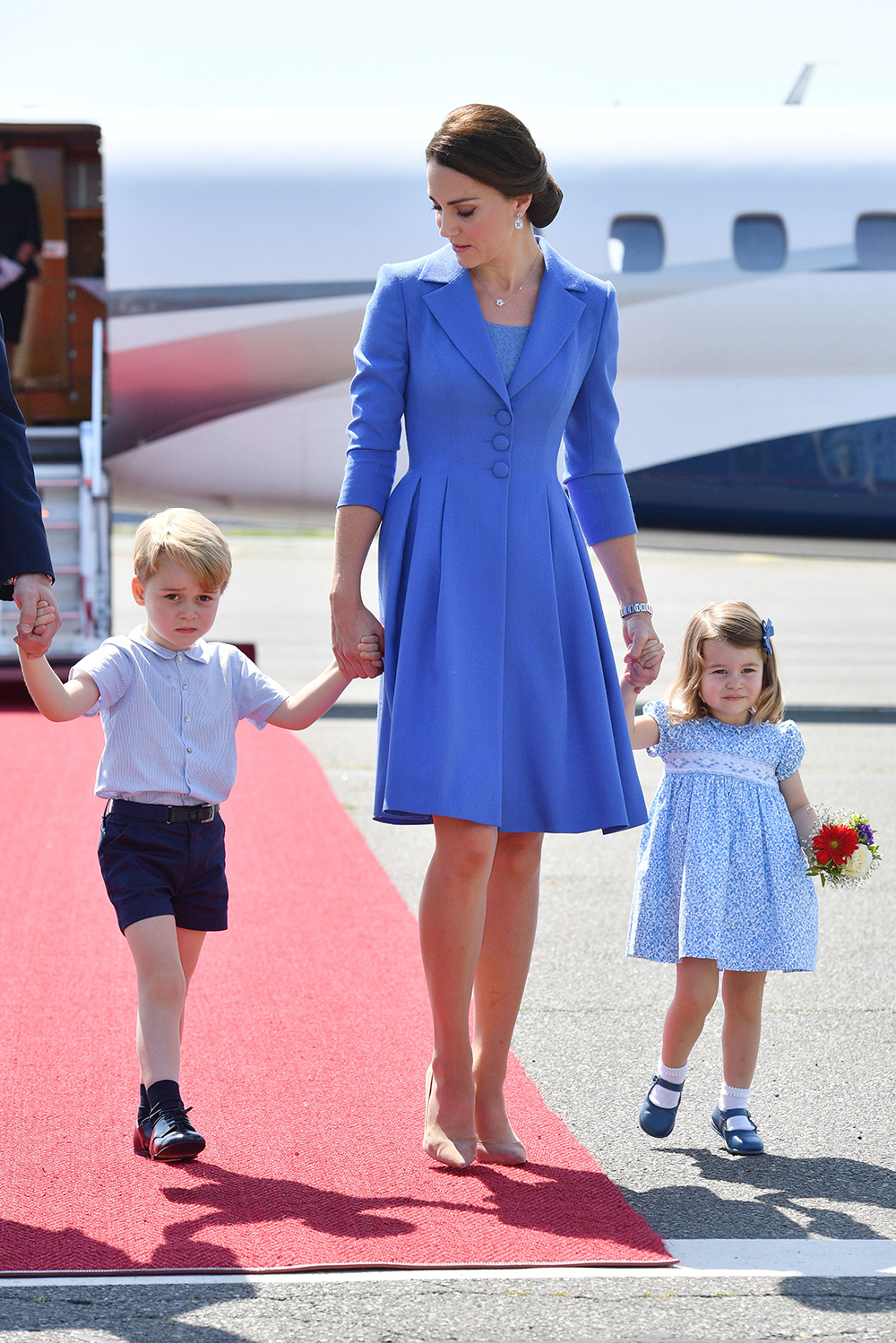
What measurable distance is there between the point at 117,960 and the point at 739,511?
684 centimetres

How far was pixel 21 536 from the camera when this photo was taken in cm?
260

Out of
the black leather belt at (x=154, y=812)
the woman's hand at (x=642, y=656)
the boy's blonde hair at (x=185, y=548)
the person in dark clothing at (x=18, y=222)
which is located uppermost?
the person in dark clothing at (x=18, y=222)

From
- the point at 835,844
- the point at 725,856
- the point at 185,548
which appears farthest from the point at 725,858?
the point at 185,548

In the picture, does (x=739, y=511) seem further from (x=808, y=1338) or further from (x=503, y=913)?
(x=808, y=1338)

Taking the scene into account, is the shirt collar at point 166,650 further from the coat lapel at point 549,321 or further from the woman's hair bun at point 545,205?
the woman's hair bun at point 545,205

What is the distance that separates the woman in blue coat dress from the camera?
261 centimetres

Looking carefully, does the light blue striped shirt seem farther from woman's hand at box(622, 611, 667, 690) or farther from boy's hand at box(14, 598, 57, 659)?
woman's hand at box(622, 611, 667, 690)

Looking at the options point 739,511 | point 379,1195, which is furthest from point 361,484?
point 739,511

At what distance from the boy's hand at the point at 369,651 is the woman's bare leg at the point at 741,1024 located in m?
0.86

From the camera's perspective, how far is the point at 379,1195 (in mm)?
2490

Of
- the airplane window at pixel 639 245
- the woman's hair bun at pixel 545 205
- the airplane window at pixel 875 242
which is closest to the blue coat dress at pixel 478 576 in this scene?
the woman's hair bun at pixel 545 205

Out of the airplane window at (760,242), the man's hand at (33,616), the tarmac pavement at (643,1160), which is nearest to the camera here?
the tarmac pavement at (643,1160)

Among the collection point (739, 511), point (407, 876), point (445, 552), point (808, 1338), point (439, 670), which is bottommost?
point (808, 1338)

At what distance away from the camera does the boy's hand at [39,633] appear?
2.55m
